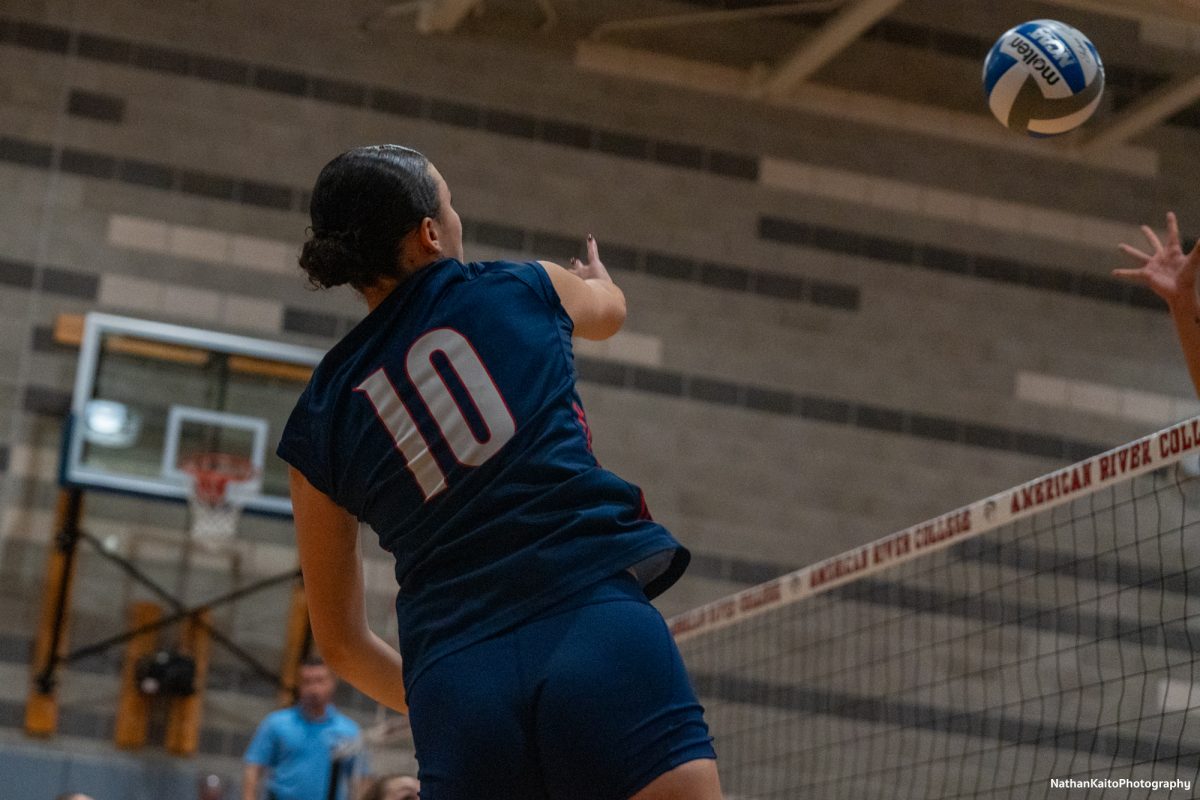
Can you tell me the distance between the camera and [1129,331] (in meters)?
12.5

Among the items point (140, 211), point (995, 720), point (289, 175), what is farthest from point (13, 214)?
point (995, 720)

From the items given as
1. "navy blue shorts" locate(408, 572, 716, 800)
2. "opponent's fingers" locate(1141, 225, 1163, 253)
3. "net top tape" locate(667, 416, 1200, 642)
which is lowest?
"navy blue shorts" locate(408, 572, 716, 800)

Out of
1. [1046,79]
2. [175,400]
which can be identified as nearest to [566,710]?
[1046,79]

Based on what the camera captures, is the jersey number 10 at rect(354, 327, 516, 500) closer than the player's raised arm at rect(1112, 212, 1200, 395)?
Yes

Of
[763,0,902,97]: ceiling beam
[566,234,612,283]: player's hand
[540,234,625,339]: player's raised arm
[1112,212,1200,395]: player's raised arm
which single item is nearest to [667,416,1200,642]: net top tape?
[1112,212,1200,395]: player's raised arm

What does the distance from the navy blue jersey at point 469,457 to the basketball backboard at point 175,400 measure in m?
8.21

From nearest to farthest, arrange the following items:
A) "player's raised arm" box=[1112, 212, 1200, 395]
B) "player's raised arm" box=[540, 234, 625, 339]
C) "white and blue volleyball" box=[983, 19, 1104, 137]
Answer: "player's raised arm" box=[540, 234, 625, 339] < "player's raised arm" box=[1112, 212, 1200, 395] < "white and blue volleyball" box=[983, 19, 1104, 137]

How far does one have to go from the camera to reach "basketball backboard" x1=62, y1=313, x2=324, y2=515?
33.9ft

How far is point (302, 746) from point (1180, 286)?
6332mm

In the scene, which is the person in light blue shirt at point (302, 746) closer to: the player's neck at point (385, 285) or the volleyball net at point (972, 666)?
the volleyball net at point (972, 666)

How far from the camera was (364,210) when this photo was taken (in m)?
2.33

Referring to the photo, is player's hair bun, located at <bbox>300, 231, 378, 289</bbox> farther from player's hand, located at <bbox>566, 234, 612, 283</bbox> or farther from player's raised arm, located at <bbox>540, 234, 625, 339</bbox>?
player's hand, located at <bbox>566, 234, 612, 283</bbox>

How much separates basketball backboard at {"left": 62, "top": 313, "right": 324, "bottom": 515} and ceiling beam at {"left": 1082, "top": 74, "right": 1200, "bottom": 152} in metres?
6.43

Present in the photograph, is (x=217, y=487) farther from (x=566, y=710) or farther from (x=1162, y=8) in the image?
(x=566, y=710)
